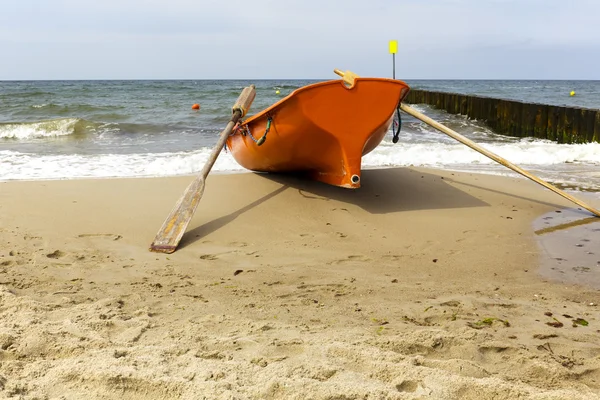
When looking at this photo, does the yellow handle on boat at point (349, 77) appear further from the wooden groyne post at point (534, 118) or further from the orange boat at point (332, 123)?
the wooden groyne post at point (534, 118)

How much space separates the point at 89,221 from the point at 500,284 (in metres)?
3.39

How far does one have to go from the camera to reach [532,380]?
2.31m

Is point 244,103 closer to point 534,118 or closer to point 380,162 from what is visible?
point 380,162

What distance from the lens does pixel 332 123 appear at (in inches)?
204

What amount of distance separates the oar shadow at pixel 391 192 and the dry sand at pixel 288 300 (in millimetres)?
41

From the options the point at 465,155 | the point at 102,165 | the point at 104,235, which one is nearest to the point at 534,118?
the point at 465,155

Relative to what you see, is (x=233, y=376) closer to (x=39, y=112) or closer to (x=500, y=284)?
(x=500, y=284)

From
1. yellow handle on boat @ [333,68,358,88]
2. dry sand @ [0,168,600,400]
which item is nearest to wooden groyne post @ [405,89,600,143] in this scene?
dry sand @ [0,168,600,400]

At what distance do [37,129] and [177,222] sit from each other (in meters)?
11.2

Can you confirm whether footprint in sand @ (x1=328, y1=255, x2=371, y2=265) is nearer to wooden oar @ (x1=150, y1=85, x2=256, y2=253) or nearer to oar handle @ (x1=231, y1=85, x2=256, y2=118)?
wooden oar @ (x1=150, y1=85, x2=256, y2=253)

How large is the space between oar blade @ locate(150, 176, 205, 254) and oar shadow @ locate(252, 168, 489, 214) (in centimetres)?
127

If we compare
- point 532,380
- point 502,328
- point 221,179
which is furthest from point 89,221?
point 532,380

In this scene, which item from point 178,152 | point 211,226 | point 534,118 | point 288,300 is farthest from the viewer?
point 534,118

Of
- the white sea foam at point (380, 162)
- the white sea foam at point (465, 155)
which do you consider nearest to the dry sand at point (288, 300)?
the white sea foam at point (380, 162)
